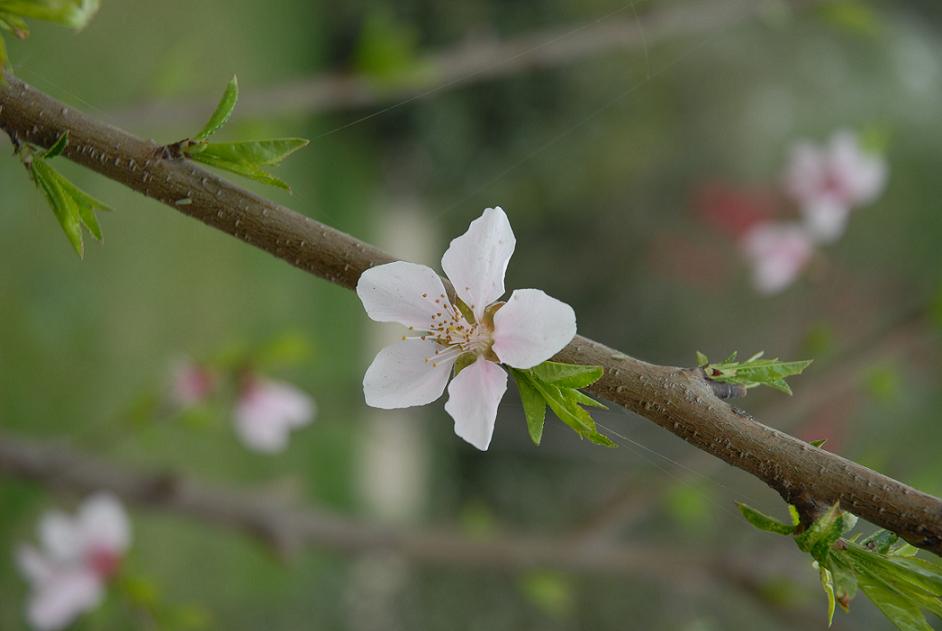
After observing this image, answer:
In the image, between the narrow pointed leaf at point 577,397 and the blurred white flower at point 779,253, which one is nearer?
the narrow pointed leaf at point 577,397

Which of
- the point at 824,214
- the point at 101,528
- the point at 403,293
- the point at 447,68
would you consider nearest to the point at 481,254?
the point at 403,293

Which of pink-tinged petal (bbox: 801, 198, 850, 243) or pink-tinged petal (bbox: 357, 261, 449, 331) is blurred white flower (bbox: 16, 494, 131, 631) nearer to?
pink-tinged petal (bbox: 357, 261, 449, 331)

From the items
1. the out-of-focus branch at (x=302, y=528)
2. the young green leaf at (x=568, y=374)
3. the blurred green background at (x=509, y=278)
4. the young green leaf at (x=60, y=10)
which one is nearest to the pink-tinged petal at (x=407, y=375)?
the young green leaf at (x=568, y=374)

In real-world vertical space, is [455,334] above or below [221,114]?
below

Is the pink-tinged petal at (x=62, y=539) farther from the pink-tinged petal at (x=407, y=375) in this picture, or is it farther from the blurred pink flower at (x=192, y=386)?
the pink-tinged petal at (x=407, y=375)

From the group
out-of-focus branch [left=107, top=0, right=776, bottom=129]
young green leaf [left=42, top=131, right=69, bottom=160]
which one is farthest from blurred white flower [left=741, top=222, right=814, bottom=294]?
young green leaf [left=42, top=131, right=69, bottom=160]

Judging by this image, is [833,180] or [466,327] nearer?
[466,327]

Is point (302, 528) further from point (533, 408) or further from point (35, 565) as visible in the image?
point (533, 408)
